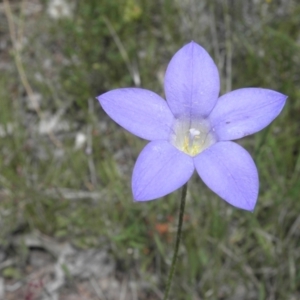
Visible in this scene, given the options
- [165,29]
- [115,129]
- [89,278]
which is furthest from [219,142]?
[165,29]

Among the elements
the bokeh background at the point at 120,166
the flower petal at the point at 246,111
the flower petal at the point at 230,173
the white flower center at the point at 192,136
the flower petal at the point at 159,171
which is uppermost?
the flower petal at the point at 246,111

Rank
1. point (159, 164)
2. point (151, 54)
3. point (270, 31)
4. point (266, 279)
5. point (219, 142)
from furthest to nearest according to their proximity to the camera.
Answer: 1. point (151, 54)
2. point (270, 31)
3. point (266, 279)
4. point (219, 142)
5. point (159, 164)

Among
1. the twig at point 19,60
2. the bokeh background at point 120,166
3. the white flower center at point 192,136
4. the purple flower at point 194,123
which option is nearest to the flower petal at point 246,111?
the purple flower at point 194,123

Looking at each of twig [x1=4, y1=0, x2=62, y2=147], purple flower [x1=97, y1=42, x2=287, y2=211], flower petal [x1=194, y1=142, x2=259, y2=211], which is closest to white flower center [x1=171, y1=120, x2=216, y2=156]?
purple flower [x1=97, y1=42, x2=287, y2=211]

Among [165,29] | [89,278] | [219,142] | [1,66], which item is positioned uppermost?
[219,142]

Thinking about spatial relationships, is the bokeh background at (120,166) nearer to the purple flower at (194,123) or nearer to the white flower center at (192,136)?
the white flower center at (192,136)

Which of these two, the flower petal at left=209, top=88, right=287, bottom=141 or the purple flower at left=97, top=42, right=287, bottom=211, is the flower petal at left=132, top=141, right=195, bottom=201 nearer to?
the purple flower at left=97, top=42, right=287, bottom=211

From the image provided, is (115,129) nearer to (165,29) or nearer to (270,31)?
(165,29)
